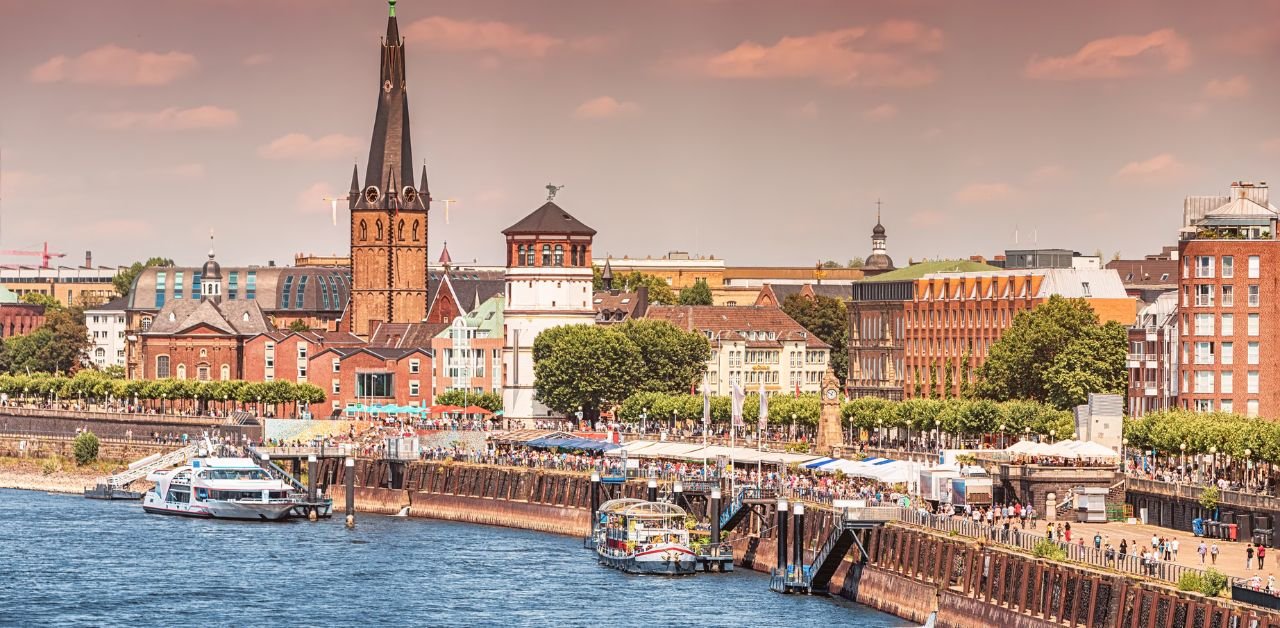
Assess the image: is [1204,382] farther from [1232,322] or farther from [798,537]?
[798,537]

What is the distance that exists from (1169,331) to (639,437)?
38.8m

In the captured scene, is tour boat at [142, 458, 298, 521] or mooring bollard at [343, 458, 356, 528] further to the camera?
tour boat at [142, 458, 298, 521]

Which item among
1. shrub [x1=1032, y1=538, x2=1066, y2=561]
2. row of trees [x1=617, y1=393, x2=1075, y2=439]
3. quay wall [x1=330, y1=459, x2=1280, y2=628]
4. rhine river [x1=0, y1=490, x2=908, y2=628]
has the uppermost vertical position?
row of trees [x1=617, y1=393, x2=1075, y2=439]

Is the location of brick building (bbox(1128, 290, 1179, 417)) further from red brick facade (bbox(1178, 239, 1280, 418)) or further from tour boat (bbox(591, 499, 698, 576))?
tour boat (bbox(591, 499, 698, 576))

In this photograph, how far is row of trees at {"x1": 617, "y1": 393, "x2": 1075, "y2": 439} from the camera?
500 feet

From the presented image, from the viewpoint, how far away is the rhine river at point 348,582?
357 ft

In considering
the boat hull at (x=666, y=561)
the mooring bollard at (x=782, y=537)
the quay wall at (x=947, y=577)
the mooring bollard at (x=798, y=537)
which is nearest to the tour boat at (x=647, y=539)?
the boat hull at (x=666, y=561)

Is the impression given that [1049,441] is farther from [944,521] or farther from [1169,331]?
[944,521]

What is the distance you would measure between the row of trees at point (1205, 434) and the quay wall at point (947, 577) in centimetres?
2211

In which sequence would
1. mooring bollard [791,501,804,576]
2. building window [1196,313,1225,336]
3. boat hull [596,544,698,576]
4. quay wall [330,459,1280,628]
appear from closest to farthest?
quay wall [330,459,1280,628]
mooring bollard [791,501,804,576]
boat hull [596,544,698,576]
building window [1196,313,1225,336]

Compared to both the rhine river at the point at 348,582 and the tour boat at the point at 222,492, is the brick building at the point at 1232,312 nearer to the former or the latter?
the rhine river at the point at 348,582

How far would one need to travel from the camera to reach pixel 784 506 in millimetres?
112875

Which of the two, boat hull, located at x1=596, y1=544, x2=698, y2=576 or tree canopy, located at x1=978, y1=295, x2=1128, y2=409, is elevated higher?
tree canopy, located at x1=978, y1=295, x2=1128, y2=409

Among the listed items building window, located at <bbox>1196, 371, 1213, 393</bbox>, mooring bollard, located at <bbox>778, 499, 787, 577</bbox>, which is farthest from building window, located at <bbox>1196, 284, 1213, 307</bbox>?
mooring bollard, located at <bbox>778, 499, 787, 577</bbox>
